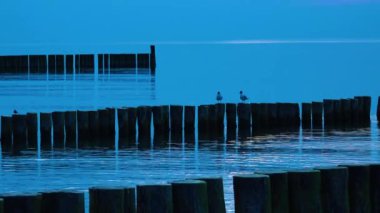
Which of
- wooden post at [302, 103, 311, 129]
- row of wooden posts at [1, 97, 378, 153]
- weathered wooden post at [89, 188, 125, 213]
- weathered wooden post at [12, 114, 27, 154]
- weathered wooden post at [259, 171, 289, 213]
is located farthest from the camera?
wooden post at [302, 103, 311, 129]

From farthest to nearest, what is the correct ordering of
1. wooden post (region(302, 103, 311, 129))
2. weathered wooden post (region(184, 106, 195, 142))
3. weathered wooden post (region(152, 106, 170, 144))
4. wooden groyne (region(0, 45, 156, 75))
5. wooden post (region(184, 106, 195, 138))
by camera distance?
wooden groyne (region(0, 45, 156, 75)) → wooden post (region(302, 103, 311, 129)) → wooden post (region(184, 106, 195, 138)) → weathered wooden post (region(184, 106, 195, 142)) → weathered wooden post (region(152, 106, 170, 144))

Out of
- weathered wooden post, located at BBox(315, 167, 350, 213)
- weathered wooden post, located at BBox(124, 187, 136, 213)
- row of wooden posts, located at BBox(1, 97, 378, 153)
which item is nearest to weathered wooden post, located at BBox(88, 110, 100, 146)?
row of wooden posts, located at BBox(1, 97, 378, 153)

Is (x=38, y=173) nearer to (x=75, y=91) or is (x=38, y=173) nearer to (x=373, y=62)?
(x=75, y=91)

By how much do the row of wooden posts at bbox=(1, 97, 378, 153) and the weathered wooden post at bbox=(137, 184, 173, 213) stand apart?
1270 cm

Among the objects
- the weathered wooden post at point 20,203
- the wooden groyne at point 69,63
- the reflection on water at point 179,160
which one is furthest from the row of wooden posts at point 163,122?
the wooden groyne at point 69,63

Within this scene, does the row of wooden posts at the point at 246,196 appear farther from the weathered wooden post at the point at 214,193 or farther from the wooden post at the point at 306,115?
the wooden post at the point at 306,115

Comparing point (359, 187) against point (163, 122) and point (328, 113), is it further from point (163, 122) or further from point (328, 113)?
point (328, 113)

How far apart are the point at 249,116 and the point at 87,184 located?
372 inches

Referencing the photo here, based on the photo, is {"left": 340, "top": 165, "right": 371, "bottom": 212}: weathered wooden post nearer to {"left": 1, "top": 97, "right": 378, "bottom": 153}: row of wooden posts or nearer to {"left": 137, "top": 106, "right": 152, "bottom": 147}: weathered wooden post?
{"left": 1, "top": 97, "right": 378, "bottom": 153}: row of wooden posts

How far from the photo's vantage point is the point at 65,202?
9062mm

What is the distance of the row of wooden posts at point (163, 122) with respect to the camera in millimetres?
22391

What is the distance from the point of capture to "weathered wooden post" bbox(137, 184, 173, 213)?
9.12 metres

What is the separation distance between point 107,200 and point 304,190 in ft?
6.54

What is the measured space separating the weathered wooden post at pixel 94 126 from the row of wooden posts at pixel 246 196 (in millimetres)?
12771
